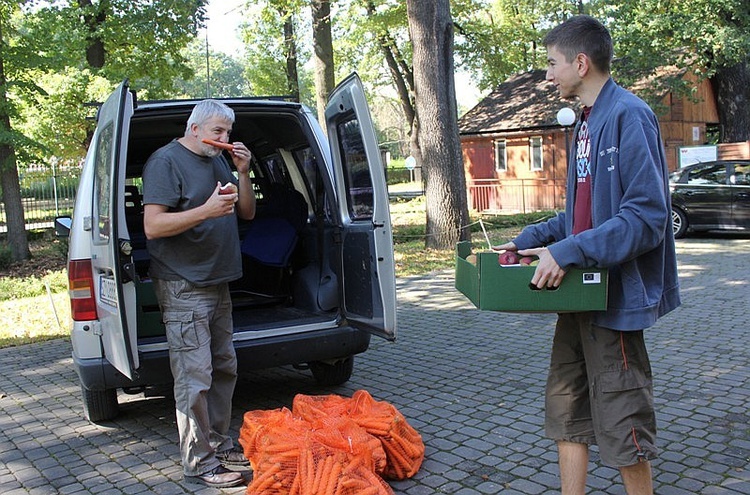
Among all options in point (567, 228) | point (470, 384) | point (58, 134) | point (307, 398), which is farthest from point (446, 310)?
point (58, 134)

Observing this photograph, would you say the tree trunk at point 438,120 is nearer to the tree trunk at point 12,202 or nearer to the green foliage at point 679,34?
the tree trunk at point 12,202

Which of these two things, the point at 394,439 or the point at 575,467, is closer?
the point at 575,467

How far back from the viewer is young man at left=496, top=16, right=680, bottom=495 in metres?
2.61

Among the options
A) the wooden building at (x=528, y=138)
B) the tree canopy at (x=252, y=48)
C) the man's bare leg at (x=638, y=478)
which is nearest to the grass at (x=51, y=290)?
the man's bare leg at (x=638, y=478)

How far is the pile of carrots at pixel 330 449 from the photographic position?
11.4ft

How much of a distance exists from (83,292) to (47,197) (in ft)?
55.9

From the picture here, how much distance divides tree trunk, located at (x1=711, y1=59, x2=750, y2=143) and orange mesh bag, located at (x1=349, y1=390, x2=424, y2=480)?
23.2m

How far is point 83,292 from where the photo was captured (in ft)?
14.4

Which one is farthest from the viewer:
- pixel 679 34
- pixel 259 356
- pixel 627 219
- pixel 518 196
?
pixel 518 196

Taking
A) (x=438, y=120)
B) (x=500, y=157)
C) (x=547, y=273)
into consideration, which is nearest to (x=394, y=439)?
(x=547, y=273)

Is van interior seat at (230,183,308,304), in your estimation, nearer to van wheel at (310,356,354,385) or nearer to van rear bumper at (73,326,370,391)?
van wheel at (310,356,354,385)

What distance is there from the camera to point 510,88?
3100 cm

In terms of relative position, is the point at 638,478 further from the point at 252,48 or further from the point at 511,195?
the point at 252,48

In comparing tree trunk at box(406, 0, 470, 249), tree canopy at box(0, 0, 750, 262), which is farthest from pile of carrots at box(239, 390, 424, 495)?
tree trunk at box(406, 0, 470, 249)
